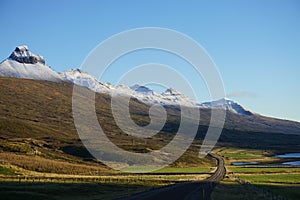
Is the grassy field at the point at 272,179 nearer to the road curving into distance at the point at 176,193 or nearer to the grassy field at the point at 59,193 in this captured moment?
the road curving into distance at the point at 176,193

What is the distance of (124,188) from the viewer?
69375mm

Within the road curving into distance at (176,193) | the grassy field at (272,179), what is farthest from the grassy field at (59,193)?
the grassy field at (272,179)

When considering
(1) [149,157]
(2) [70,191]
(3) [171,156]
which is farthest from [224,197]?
(3) [171,156]

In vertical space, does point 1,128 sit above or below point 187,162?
above

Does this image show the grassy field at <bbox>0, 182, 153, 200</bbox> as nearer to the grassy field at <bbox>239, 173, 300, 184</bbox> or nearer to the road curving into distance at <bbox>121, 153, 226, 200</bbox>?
the road curving into distance at <bbox>121, 153, 226, 200</bbox>

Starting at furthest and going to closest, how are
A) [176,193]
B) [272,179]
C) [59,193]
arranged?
1. [272,179]
2. [176,193]
3. [59,193]

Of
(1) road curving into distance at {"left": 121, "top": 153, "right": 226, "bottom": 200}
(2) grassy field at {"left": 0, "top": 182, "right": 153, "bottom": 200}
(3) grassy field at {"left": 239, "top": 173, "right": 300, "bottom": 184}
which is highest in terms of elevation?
(2) grassy field at {"left": 0, "top": 182, "right": 153, "bottom": 200}

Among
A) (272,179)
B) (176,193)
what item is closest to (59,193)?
(176,193)

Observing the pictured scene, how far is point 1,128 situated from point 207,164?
4384 inches

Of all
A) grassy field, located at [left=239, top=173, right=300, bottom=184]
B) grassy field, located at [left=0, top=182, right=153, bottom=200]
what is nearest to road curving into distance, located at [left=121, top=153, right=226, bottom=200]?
grassy field, located at [left=0, top=182, right=153, bottom=200]

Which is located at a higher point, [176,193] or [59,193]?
[59,193]

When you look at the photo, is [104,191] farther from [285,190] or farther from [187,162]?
[187,162]

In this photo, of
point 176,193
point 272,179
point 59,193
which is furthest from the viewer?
point 272,179

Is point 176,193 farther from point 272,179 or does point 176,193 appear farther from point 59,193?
point 272,179
